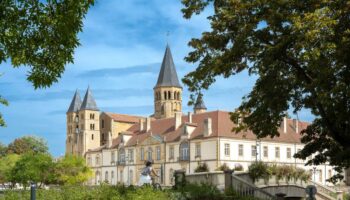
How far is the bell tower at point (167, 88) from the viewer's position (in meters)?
124

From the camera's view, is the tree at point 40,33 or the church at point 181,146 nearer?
the tree at point 40,33

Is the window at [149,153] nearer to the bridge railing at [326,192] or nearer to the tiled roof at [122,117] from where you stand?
the tiled roof at [122,117]

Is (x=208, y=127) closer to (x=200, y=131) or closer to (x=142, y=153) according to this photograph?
(x=200, y=131)

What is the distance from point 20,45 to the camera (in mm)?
9969

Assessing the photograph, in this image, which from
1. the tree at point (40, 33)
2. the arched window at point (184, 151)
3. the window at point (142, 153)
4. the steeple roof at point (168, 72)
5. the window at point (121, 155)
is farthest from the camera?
the steeple roof at point (168, 72)

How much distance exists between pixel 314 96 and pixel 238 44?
135 inches

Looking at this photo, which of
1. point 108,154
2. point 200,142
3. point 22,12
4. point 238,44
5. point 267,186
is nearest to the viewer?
point 22,12

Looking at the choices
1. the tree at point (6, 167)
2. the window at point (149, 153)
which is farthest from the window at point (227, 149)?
the tree at point (6, 167)

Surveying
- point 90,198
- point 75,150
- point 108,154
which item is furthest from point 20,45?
point 75,150

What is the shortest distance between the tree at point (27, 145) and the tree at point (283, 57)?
86289mm

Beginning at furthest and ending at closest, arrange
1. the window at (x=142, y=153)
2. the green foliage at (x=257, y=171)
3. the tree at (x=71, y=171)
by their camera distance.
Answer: the window at (x=142, y=153)
the tree at (x=71, y=171)
the green foliage at (x=257, y=171)

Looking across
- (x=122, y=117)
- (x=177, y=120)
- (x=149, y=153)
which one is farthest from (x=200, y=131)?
(x=122, y=117)

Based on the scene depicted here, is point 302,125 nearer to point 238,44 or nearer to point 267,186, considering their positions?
point 267,186

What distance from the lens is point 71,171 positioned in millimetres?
78812
